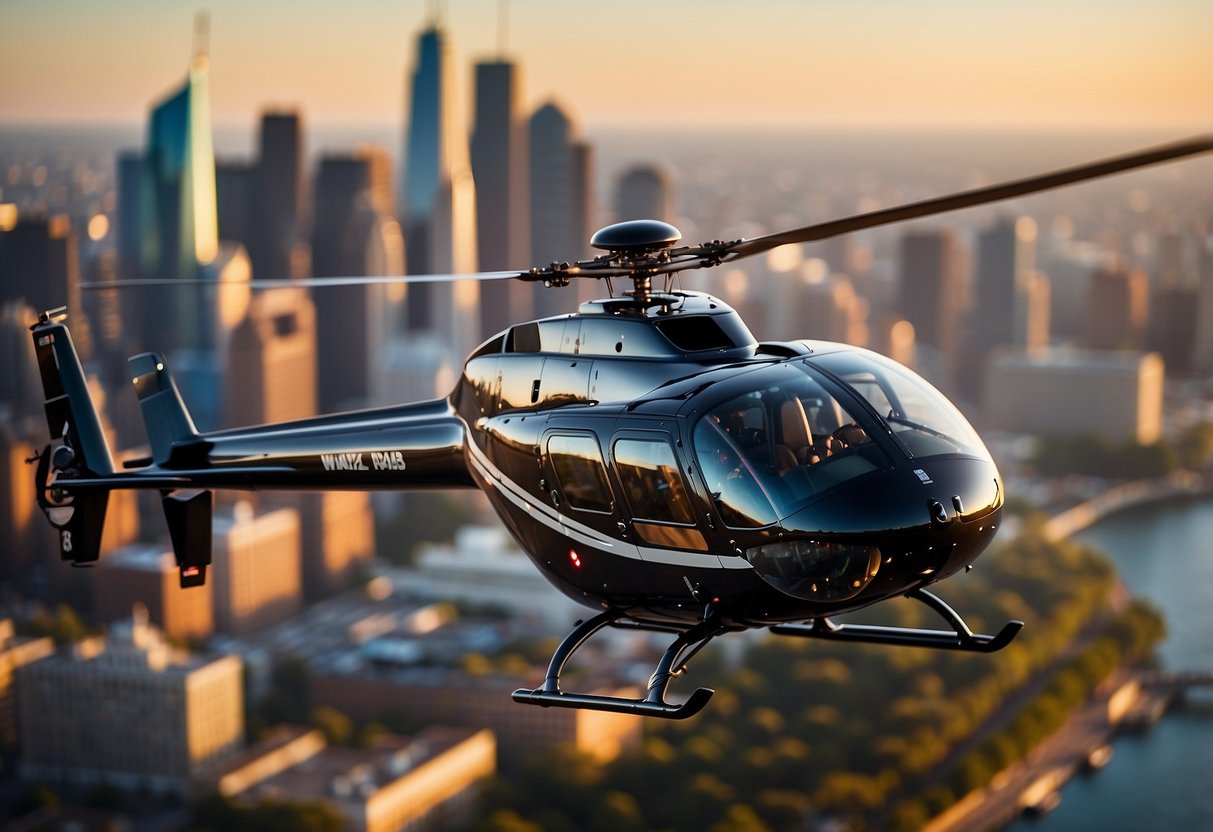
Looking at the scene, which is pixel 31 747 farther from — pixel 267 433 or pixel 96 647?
pixel 267 433

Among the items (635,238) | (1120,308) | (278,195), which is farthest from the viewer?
(1120,308)

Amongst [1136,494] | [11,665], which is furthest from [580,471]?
[1136,494]

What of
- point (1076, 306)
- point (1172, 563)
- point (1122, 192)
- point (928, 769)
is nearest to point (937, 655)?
point (928, 769)

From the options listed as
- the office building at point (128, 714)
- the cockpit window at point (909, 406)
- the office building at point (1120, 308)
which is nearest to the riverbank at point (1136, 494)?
the office building at point (1120, 308)

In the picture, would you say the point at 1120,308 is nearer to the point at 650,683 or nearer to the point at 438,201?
the point at 438,201

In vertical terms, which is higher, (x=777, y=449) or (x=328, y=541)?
(x=777, y=449)

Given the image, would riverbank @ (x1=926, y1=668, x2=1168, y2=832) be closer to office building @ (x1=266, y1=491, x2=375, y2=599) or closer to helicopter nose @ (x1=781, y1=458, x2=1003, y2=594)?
office building @ (x1=266, y1=491, x2=375, y2=599)
